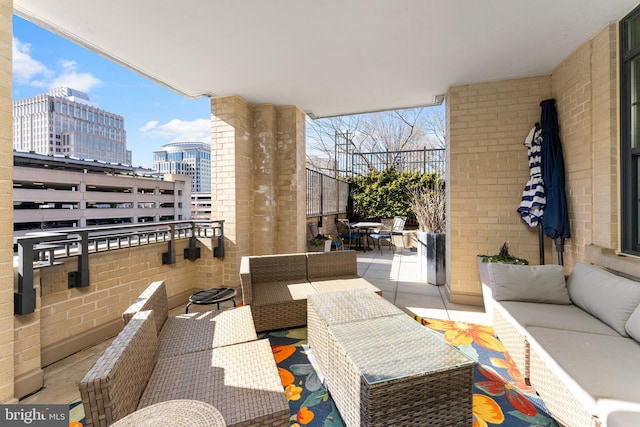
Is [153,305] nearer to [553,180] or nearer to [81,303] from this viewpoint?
[81,303]

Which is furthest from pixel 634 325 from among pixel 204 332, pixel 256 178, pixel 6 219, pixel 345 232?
pixel 345 232

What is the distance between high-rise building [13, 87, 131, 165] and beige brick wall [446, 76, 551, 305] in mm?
13341

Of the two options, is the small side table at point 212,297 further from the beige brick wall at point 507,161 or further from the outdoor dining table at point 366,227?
the outdoor dining table at point 366,227

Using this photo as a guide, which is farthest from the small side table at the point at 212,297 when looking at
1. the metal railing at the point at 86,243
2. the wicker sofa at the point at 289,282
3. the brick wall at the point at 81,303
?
the metal railing at the point at 86,243

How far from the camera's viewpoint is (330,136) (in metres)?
12.8

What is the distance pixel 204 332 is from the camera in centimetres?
207

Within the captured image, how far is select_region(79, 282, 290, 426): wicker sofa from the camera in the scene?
3.32 ft

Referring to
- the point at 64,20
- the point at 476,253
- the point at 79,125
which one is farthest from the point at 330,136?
the point at 79,125

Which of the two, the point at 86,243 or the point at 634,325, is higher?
the point at 86,243

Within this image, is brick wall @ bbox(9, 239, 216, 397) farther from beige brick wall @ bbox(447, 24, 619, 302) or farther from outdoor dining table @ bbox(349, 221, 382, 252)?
outdoor dining table @ bbox(349, 221, 382, 252)

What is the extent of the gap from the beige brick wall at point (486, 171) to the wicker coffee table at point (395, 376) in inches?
90.9

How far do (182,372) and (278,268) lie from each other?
194cm

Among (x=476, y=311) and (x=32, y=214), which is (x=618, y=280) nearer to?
(x=476, y=311)

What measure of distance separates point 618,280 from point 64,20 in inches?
200
